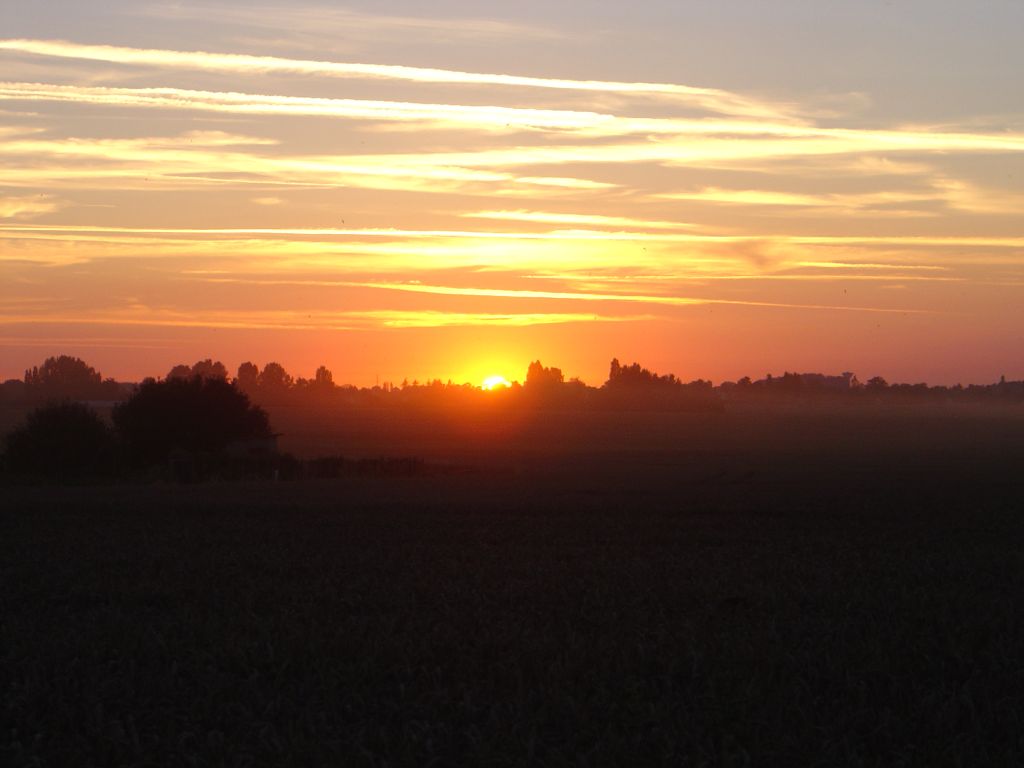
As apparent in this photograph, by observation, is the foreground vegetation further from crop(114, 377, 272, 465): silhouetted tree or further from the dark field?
crop(114, 377, 272, 465): silhouetted tree

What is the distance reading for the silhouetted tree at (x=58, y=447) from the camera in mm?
56438

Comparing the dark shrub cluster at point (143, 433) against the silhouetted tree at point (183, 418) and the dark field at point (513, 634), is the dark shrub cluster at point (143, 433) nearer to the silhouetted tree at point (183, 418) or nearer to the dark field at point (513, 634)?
the silhouetted tree at point (183, 418)

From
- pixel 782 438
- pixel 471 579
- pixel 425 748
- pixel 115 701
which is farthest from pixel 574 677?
pixel 782 438

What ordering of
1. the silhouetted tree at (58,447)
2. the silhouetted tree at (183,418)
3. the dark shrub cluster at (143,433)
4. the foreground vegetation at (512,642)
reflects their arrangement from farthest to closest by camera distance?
the silhouetted tree at (183,418), the dark shrub cluster at (143,433), the silhouetted tree at (58,447), the foreground vegetation at (512,642)

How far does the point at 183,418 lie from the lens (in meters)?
61.9

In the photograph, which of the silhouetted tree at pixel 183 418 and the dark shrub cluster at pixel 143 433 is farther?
the silhouetted tree at pixel 183 418

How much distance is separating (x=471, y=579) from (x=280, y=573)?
350cm

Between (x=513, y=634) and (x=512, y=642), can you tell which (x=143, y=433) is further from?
(x=512, y=642)

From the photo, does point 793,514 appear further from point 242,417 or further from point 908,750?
point 242,417

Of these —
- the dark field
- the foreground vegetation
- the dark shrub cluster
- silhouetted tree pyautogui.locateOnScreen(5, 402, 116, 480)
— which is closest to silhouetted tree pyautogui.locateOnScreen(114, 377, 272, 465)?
the dark shrub cluster

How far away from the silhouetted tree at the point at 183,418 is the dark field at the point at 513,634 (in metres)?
24.0

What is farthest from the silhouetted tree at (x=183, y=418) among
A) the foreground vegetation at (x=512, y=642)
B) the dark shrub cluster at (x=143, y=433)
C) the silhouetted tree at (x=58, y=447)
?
the foreground vegetation at (x=512, y=642)

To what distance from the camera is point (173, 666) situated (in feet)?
45.5

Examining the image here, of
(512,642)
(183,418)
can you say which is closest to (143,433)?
(183,418)
